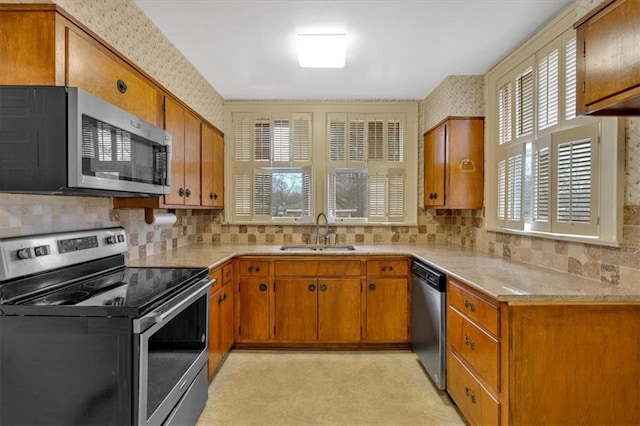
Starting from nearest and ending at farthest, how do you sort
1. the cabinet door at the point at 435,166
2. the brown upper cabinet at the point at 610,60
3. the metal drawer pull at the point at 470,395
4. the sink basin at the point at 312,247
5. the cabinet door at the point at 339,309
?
the brown upper cabinet at the point at 610,60
the metal drawer pull at the point at 470,395
the cabinet door at the point at 339,309
the cabinet door at the point at 435,166
the sink basin at the point at 312,247

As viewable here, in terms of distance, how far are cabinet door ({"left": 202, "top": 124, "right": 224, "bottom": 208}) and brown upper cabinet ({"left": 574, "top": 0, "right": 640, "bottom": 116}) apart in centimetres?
276

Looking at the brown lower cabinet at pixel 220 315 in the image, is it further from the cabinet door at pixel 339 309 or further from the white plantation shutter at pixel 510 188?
the white plantation shutter at pixel 510 188

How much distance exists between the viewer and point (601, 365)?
1.56m

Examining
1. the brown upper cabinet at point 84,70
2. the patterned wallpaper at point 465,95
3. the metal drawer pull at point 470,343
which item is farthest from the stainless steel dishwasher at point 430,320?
the brown upper cabinet at point 84,70

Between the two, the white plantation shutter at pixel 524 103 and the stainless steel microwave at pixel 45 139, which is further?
the white plantation shutter at pixel 524 103

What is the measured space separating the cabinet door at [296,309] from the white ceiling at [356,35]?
1904 mm

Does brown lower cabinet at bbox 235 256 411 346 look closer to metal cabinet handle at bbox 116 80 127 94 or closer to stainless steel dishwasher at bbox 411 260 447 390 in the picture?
stainless steel dishwasher at bbox 411 260 447 390

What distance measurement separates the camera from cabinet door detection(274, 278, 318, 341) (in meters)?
3.06

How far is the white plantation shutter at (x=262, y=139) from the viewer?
3.80 metres

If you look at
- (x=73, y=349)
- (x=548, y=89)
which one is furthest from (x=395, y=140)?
(x=73, y=349)

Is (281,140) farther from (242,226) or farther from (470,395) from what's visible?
(470,395)

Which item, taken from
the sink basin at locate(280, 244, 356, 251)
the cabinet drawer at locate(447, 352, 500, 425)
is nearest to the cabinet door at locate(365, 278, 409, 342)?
the sink basin at locate(280, 244, 356, 251)

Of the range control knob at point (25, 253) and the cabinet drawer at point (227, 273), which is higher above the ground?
the range control knob at point (25, 253)

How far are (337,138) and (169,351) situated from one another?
2.77 metres
